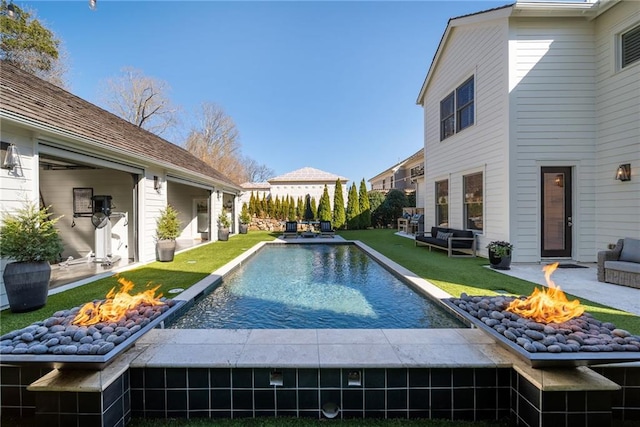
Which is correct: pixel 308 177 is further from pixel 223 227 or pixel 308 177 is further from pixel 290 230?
pixel 223 227

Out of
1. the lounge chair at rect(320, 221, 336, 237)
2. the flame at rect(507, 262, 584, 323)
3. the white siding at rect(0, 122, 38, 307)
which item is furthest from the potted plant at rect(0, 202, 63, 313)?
the lounge chair at rect(320, 221, 336, 237)

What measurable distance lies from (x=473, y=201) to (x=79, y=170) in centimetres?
1194

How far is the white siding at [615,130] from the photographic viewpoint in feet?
20.8

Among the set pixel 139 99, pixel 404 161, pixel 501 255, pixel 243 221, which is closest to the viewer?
pixel 501 255

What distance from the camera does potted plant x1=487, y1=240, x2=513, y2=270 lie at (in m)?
6.68

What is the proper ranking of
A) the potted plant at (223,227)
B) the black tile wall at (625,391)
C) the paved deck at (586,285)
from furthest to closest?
the potted plant at (223,227) < the paved deck at (586,285) < the black tile wall at (625,391)

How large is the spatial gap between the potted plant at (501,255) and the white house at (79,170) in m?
8.70

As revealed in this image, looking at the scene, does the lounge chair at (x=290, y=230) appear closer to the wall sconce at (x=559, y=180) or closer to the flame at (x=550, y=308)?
the wall sconce at (x=559, y=180)

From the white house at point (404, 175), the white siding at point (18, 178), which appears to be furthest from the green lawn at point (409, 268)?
the white house at point (404, 175)

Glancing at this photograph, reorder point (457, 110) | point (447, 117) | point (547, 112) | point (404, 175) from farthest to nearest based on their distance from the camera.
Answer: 1. point (404, 175)
2. point (447, 117)
3. point (457, 110)
4. point (547, 112)

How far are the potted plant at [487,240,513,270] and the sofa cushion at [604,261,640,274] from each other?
1608mm

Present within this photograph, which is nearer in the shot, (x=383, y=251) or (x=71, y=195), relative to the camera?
(x=71, y=195)

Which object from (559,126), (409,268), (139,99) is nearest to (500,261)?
(409,268)

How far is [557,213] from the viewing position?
742 cm
